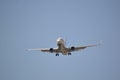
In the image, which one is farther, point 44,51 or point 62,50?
point 44,51

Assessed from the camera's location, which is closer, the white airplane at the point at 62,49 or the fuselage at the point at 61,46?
the fuselage at the point at 61,46

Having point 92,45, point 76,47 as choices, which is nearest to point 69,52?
point 76,47

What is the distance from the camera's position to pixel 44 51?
6975 centimetres

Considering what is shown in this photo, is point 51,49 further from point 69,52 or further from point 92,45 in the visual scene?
point 92,45

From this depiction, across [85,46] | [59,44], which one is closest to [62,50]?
[59,44]

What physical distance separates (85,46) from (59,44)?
28.2 feet

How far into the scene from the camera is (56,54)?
69.1m

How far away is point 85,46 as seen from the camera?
6875 centimetres

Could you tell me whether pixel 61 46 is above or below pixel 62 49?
above

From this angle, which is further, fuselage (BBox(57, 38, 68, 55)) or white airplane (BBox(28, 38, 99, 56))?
white airplane (BBox(28, 38, 99, 56))

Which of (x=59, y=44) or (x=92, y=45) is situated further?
(x=92, y=45)

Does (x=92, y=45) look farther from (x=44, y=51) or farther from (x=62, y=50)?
(x=44, y=51)

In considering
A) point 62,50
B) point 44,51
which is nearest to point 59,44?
point 62,50

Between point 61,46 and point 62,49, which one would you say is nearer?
point 61,46
